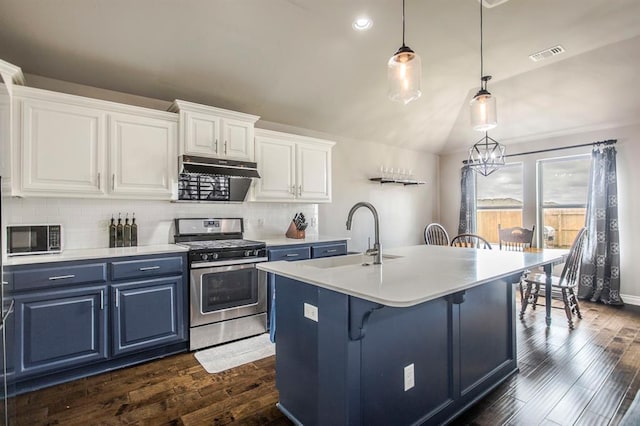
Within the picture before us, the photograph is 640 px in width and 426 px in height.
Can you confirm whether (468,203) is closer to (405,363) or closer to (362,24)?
(362,24)

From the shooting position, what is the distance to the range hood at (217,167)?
3.08 metres

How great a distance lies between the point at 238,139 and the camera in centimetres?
345

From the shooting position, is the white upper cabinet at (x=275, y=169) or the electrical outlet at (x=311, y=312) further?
the white upper cabinet at (x=275, y=169)

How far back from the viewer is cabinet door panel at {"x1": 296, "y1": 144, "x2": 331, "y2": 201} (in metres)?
4.04

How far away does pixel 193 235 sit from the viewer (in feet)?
11.4

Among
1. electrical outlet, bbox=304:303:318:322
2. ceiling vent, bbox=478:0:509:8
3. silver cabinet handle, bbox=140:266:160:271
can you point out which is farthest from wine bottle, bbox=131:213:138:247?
ceiling vent, bbox=478:0:509:8

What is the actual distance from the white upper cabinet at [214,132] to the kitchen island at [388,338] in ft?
Result: 5.71

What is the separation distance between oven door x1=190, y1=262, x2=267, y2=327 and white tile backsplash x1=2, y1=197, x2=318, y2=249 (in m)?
0.75

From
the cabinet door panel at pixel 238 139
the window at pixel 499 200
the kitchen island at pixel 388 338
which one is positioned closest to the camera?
the kitchen island at pixel 388 338

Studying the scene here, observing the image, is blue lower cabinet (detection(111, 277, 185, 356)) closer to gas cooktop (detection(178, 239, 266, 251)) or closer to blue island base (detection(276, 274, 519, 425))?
gas cooktop (detection(178, 239, 266, 251))

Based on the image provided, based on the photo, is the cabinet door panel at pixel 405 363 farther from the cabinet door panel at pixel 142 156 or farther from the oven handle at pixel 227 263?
the cabinet door panel at pixel 142 156

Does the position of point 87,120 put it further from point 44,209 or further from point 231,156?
point 231,156

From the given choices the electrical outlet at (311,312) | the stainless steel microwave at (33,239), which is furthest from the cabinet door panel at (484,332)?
the stainless steel microwave at (33,239)

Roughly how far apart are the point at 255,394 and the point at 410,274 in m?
1.41
